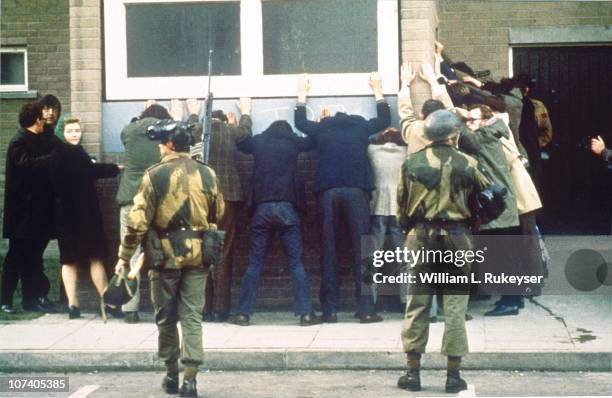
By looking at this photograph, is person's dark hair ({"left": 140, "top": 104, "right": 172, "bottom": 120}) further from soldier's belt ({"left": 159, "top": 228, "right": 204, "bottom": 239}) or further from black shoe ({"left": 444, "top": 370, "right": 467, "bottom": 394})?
black shoe ({"left": 444, "top": 370, "right": 467, "bottom": 394})

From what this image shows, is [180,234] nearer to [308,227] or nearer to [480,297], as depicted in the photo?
[308,227]

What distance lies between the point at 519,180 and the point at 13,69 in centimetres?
816

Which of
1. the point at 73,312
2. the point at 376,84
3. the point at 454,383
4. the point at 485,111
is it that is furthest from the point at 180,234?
the point at 485,111

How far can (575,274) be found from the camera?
12609 millimetres

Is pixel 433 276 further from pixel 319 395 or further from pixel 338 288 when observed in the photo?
pixel 338 288

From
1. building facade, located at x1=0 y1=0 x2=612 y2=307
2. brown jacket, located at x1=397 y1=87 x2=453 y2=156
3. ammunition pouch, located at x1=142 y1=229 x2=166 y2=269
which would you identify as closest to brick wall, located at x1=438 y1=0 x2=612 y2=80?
building facade, located at x1=0 y1=0 x2=612 y2=307

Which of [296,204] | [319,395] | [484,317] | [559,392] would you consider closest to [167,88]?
[296,204]

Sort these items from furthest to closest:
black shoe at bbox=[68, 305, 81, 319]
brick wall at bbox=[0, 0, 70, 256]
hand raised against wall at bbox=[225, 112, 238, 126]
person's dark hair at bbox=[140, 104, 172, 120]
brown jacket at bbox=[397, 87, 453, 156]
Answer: brick wall at bbox=[0, 0, 70, 256]
hand raised against wall at bbox=[225, 112, 238, 126]
black shoe at bbox=[68, 305, 81, 319]
person's dark hair at bbox=[140, 104, 172, 120]
brown jacket at bbox=[397, 87, 453, 156]

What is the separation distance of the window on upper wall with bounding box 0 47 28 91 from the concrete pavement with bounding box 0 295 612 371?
244 inches

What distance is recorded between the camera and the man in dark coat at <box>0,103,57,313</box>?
37.6ft

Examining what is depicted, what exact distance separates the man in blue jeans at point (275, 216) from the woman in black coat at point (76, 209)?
133cm

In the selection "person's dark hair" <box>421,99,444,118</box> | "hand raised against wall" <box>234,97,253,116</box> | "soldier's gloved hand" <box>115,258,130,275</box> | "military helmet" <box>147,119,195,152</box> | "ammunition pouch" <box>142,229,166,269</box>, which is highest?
"hand raised against wall" <box>234,97,253,116</box>

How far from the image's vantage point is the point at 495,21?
1521cm

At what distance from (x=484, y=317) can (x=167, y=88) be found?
142 inches
